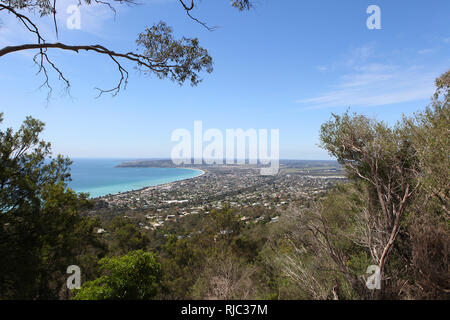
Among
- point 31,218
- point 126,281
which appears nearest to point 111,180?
point 126,281

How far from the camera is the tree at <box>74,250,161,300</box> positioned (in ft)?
19.2

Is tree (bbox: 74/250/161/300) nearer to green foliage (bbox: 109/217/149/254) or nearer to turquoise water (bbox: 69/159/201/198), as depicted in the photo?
green foliage (bbox: 109/217/149/254)

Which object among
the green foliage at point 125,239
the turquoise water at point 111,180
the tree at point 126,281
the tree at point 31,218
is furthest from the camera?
the turquoise water at point 111,180

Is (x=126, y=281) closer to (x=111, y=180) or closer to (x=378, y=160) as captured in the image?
(x=378, y=160)

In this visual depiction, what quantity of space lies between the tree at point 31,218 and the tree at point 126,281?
112 centimetres

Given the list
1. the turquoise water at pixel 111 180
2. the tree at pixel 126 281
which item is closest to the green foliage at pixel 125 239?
the tree at pixel 126 281

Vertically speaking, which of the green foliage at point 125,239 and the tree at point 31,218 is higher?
the tree at point 31,218

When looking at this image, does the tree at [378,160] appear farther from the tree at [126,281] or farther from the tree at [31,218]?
the tree at [31,218]

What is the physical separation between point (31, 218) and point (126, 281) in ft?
11.3

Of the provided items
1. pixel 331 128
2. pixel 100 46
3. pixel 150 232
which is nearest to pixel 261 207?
pixel 150 232

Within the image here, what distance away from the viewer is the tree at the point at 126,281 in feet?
19.2
